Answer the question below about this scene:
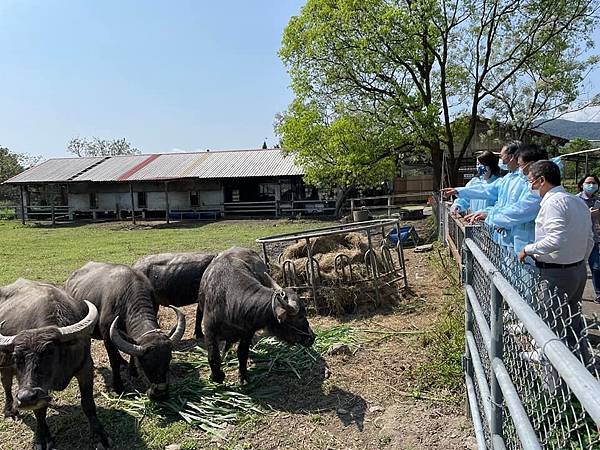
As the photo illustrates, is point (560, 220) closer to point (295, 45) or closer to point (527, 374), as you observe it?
point (527, 374)

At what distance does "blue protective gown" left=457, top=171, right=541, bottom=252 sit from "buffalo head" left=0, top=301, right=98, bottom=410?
12.6 ft

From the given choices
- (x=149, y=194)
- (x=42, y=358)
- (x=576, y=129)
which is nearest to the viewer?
(x=42, y=358)

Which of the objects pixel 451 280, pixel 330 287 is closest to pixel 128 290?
pixel 330 287

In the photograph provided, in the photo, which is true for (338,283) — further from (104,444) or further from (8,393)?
(8,393)

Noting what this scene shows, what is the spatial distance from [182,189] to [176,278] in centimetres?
2604

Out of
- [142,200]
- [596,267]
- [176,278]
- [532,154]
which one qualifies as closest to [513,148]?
[532,154]

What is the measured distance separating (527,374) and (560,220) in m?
1.69

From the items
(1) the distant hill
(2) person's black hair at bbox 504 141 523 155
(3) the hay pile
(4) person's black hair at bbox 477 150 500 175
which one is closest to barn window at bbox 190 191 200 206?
(3) the hay pile

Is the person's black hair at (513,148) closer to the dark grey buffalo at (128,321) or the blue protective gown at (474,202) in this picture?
the blue protective gown at (474,202)

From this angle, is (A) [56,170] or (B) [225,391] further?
(A) [56,170]

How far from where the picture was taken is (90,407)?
15.2 ft

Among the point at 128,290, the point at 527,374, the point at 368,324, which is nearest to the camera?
the point at 527,374

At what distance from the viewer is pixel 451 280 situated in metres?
8.77

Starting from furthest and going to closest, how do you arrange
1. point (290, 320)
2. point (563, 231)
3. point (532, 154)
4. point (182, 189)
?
1. point (182, 189)
2. point (290, 320)
3. point (532, 154)
4. point (563, 231)
